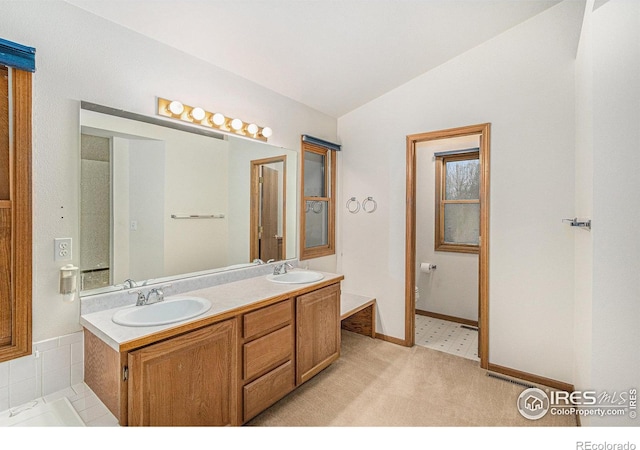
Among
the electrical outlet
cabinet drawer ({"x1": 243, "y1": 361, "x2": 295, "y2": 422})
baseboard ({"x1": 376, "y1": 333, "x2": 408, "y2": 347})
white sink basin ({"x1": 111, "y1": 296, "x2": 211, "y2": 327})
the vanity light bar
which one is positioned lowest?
baseboard ({"x1": 376, "y1": 333, "x2": 408, "y2": 347})

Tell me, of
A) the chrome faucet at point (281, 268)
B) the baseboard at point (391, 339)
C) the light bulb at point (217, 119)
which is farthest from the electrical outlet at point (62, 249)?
the baseboard at point (391, 339)

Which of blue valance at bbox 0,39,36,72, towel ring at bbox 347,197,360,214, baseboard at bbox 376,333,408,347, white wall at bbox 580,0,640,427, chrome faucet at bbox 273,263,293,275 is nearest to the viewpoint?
blue valance at bbox 0,39,36,72

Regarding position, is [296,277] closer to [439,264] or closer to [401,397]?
[401,397]

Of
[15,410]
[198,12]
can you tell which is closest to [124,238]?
[15,410]

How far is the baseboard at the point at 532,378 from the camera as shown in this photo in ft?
7.77

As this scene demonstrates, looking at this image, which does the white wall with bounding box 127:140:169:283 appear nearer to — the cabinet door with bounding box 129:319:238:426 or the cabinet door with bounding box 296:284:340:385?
the cabinet door with bounding box 129:319:238:426

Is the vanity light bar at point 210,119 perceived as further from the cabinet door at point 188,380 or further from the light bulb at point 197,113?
the cabinet door at point 188,380

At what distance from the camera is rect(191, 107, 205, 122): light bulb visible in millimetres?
2096

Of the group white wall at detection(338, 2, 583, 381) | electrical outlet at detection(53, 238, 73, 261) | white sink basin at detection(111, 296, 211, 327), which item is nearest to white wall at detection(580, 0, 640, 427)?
white wall at detection(338, 2, 583, 381)

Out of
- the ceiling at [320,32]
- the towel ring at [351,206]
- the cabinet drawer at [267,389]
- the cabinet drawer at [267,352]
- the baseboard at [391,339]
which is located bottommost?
the baseboard at [391,339]

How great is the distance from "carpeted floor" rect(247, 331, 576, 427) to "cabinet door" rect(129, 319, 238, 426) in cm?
43

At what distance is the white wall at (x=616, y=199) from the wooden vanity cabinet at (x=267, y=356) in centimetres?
169

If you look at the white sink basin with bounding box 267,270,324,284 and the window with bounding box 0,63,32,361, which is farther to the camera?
the white sink basin with bounding box 267,270,324,284
